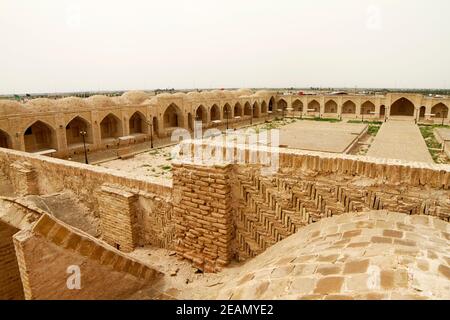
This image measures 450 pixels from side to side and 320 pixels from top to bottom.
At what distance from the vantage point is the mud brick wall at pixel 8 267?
3801mm

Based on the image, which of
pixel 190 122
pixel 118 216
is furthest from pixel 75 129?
pixel 118 216

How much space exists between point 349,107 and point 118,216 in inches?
1499

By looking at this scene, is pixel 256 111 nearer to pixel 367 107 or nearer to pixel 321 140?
pixel 367 107

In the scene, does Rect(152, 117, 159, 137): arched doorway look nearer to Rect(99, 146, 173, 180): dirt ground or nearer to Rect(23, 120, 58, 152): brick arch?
Rect(99, 146, 173, 180): dirt ground

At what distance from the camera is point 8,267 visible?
3.99 m

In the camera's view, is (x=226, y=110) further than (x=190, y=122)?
Yes

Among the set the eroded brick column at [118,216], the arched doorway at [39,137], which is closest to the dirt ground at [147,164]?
the arched doorway at [39,137]

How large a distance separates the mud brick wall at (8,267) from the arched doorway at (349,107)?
38.6 m

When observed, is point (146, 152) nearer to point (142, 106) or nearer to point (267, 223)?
point (142, 106)

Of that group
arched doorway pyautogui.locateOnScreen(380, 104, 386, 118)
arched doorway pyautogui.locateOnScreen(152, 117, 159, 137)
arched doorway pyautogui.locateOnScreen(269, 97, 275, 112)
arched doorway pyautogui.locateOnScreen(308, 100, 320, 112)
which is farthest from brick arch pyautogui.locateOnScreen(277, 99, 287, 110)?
arched doorway pyautogui.locateOnScreen(152, 117, 159, 137)

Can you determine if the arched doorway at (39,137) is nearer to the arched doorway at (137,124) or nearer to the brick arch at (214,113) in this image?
the arched doorway at (137,124)

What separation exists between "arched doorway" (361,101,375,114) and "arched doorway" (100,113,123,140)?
28.3 metres

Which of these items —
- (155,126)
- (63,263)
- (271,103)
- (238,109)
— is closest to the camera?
(63,263)

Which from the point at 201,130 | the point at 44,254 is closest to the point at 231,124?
the point at 201,130
